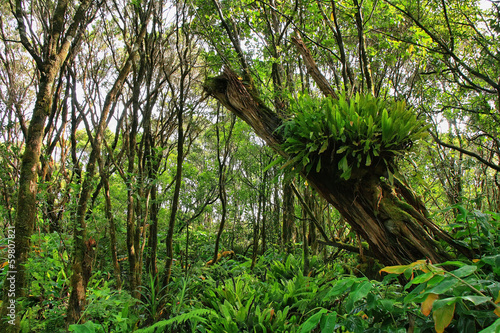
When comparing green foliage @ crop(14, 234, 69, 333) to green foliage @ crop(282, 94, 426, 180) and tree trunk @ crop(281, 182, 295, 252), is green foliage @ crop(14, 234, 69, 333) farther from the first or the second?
tree trunk @ crop(281, 182, 295, 252)

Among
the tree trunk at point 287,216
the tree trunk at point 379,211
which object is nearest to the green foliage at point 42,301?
the tree trunk at point 379,211

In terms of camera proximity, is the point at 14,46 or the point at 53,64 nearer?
the point at 53,64

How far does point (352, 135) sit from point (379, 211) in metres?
0.65

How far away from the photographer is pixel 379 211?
2.14 meters

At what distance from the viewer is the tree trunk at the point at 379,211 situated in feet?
6.47

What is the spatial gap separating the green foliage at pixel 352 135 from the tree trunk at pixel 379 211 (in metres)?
0.13

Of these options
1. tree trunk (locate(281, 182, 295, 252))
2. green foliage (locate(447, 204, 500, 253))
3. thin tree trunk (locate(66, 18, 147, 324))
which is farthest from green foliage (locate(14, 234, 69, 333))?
tree trunk (locate(281, 182, 295, 252))

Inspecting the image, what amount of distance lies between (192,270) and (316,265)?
2.06 metres

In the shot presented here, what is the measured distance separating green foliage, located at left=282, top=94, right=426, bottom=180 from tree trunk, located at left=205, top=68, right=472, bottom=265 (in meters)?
0.13

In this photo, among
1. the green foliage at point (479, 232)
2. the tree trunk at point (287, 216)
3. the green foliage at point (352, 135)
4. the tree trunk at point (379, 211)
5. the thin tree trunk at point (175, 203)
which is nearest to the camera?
the green foliage at point (479, 232)

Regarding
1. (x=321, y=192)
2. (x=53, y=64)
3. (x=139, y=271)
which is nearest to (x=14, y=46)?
(x=53, y=64)

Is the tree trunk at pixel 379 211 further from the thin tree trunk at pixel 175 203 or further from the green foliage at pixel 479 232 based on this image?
the thin tree trunk at pixel 175 203

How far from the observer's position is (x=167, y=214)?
282 inches

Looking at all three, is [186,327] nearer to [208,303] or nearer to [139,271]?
[208,303]
